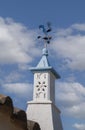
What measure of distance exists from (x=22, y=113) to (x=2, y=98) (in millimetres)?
346

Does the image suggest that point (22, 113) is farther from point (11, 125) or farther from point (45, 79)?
point (45, 79)

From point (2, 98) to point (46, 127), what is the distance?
12734 millimetres

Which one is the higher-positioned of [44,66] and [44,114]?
[44,66]

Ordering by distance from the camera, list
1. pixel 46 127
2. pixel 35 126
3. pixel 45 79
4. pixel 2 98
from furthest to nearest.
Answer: pixel 45 79 → pixel 46 127 → pixel 35 126 → pixel 2 98

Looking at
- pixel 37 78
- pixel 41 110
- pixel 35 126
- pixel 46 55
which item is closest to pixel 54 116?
pixel 41 110

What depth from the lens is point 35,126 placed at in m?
4.40

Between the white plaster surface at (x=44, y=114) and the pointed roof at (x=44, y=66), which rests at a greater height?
the pointed roof at (x=44, y=66)

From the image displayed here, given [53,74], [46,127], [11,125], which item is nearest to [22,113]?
[11,125]

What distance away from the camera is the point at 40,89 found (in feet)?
57.8

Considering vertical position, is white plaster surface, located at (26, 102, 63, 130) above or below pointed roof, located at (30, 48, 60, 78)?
below

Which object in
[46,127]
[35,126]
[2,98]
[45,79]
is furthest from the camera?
[45,79]

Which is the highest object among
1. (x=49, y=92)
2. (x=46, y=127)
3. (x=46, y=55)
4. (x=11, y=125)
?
(x=46, y=55)

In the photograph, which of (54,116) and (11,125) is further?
(54,116)

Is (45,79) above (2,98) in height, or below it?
above
